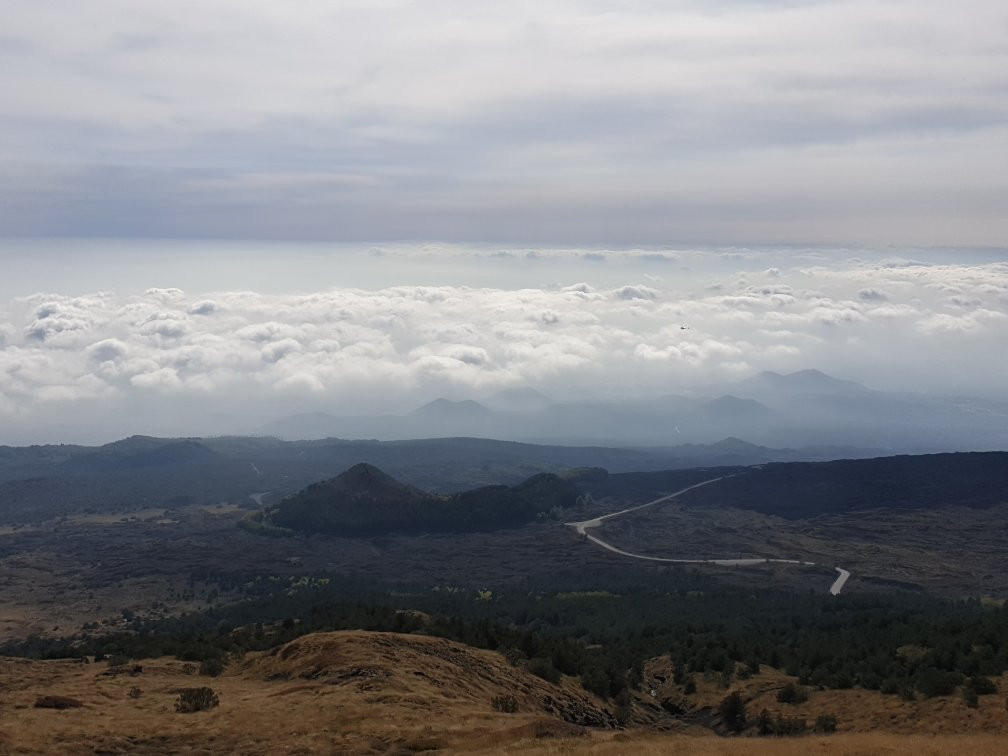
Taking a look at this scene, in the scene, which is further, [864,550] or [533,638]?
[864,550]

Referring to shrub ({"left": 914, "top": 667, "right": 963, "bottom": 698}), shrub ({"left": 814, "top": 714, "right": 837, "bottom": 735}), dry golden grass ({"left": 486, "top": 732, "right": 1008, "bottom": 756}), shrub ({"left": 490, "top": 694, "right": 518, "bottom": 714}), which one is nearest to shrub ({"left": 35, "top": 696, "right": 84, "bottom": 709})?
shrub ({"left": 490, "top": 694, "right": 518, "bottom": 714})

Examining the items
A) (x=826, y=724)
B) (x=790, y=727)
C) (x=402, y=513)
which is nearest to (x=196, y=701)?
(x=790, y=727)

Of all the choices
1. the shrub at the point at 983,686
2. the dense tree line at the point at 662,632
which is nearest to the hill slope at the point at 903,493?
the dense tree line at the point at 662,632

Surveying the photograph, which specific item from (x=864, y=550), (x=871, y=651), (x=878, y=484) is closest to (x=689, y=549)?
(x=864, y=550)

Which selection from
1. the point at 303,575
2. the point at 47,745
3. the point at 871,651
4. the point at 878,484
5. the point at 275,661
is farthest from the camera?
the point at 878,484

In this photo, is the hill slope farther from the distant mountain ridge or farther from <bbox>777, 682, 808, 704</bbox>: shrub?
<bbox>777, 682, 808, 704</bbox>: shrub

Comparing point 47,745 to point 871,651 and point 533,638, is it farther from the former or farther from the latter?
point 871,651
